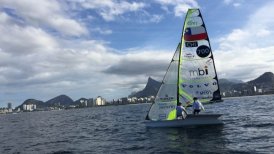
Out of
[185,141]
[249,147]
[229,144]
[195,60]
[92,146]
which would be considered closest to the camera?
[249,147]

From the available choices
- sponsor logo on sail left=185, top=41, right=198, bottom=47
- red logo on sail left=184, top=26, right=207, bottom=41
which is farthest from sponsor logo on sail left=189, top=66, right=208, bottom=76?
red logo on sail left=184, top=26, right=207, bottom=41

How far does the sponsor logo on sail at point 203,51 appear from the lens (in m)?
34.4

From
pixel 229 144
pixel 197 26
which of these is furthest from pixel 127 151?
pixel 197 26

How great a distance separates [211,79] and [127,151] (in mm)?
13867

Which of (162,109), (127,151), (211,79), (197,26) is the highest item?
(197,26)

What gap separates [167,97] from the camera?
116 feet

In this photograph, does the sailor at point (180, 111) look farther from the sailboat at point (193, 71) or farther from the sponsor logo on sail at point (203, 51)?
the sponsor logo on sail at point (203, 51)

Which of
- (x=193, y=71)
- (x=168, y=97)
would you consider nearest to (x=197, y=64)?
(x=193, y=71)

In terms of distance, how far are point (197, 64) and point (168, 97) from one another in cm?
440

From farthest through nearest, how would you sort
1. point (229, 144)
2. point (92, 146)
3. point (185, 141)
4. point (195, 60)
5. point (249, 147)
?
point (195, 60)
point (92, 146)
point (185, 141)
point (229, 144)
point (249, 147)

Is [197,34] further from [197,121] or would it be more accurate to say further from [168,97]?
[197,121]

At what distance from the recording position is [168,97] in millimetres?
35219

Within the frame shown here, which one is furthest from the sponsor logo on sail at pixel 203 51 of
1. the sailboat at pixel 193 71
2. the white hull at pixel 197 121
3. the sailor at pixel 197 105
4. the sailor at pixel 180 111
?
the white hull at pixel 197 121

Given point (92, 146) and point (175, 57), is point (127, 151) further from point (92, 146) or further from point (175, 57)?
point (175, 57)
